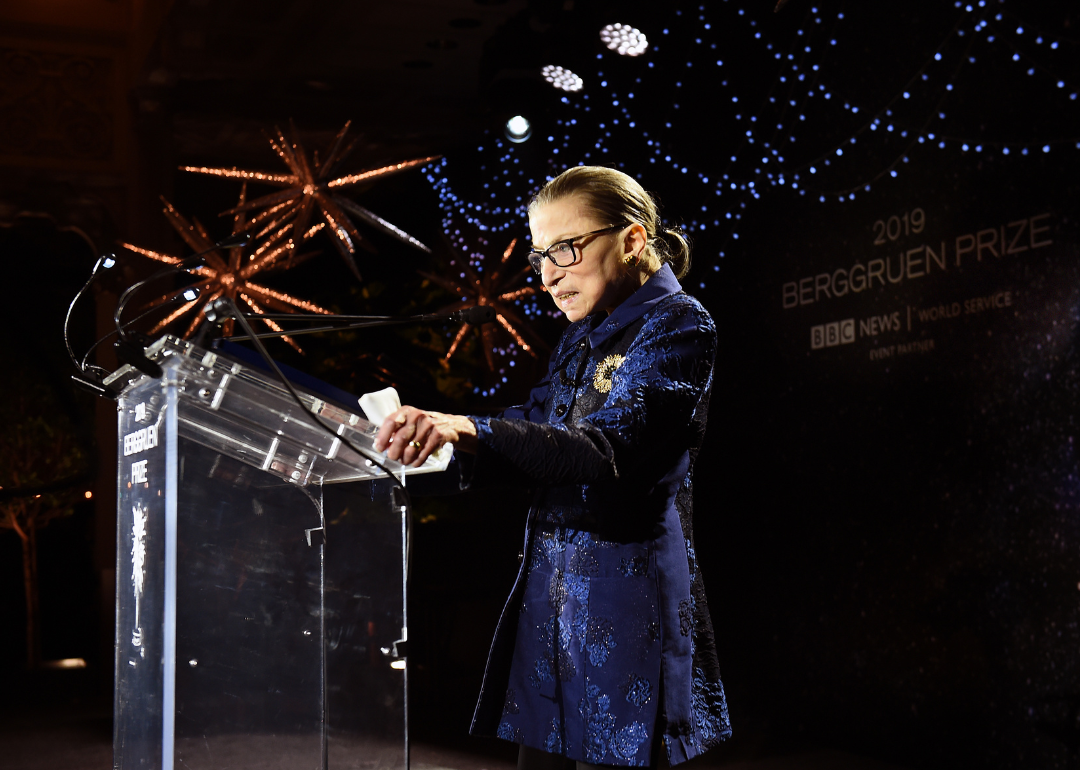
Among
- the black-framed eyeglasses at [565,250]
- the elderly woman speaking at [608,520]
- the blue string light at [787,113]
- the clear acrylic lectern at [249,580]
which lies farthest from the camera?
the blue string light at [787,113]

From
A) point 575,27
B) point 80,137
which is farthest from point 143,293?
point 575,27

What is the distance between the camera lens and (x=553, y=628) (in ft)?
5.31

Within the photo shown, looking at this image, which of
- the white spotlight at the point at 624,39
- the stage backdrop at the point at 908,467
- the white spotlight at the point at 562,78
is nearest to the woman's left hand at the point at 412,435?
the stage backdrop at the point at 908,467

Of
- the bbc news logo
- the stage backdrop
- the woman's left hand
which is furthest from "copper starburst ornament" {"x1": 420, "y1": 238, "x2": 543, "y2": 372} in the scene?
the woman's left hand

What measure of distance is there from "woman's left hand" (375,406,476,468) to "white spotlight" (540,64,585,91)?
4.10 meters

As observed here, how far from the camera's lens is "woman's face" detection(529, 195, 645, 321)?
5.75 feet

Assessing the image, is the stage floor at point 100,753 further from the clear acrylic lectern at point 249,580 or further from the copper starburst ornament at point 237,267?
the clear acrylic lectern at point 249,580

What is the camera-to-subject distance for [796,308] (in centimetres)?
→ 454

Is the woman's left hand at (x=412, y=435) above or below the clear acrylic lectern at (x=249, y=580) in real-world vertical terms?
above

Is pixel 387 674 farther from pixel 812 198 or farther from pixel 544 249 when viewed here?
pixel 812 198

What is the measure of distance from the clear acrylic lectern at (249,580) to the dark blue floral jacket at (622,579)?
0.27 m

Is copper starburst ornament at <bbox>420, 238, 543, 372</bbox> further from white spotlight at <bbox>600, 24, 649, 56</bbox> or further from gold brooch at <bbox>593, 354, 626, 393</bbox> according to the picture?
gold brooch at <bbox>593, 354, 626, 393</bbox>

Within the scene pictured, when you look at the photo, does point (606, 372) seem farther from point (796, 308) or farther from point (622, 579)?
point (796, 308)

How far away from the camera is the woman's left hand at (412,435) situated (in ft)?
4.32
